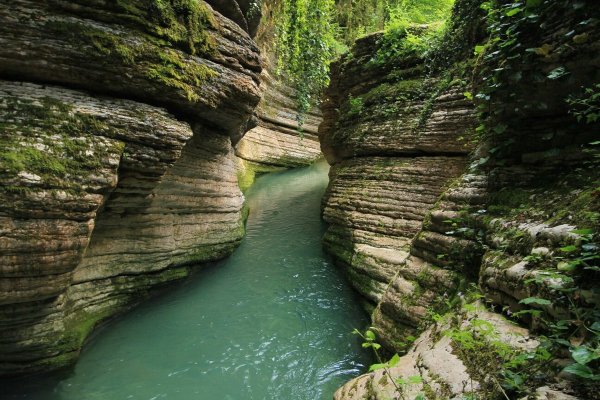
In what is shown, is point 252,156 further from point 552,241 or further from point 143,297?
point 552,241

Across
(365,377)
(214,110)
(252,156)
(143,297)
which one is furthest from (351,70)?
(252,156)

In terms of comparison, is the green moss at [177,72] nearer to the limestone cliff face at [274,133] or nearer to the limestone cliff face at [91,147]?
the limestone cliff face at [91,147]

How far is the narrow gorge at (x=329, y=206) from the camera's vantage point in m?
2.57

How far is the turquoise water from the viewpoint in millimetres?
4719

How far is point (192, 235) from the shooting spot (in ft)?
24.6

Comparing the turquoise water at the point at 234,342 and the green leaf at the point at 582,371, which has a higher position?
the green leaf at the point at 582,371

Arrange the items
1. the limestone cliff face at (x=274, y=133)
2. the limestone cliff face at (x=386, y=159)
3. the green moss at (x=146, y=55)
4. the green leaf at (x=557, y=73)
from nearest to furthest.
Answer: the green leaf at (x=557, y=73), the green moss at (x=146, y=55), the limestone cliff face at (x=386, y=159), the limestone cliff face at (x=274, y=133)

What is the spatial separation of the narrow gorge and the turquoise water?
0.05m

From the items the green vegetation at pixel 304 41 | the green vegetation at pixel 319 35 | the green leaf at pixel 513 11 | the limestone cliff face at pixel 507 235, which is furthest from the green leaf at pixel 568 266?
the green vegetation at pixel 304 41

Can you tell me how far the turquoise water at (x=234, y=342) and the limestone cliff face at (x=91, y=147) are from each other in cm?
45

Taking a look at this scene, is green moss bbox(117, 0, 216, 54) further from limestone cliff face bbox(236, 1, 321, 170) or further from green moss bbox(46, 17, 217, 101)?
limestone cliff face bbox(236, 1, 321, 170)

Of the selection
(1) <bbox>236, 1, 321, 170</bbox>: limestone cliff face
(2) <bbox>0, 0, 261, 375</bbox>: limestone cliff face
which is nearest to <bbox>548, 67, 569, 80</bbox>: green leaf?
(2) <bbox>0, 0, 261, 375</bbox>: limestone cliff face

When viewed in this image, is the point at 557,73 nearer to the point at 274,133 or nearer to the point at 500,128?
the point at 500,128

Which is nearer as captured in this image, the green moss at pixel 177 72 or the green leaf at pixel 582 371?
the green leaf at pixel 582 371
